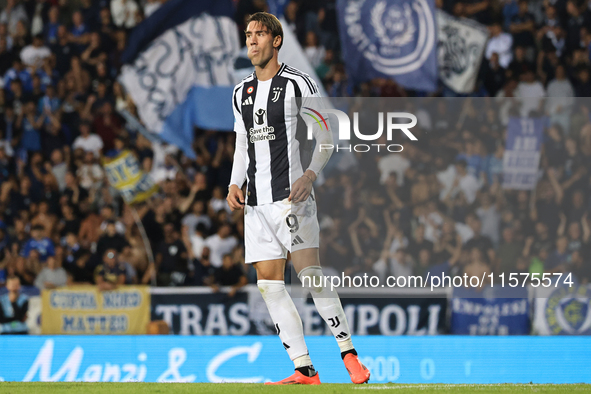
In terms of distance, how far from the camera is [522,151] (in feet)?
28.6

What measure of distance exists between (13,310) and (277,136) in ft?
21.9

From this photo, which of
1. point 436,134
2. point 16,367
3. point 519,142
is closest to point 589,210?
point 519,142

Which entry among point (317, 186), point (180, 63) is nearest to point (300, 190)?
point (317, 186)

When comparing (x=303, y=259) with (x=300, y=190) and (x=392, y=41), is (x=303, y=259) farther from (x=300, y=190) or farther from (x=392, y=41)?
(x=392, y=41)

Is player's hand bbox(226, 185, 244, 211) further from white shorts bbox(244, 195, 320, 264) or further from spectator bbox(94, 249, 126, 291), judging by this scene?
spectator bbox(94, 249, 126, 291)

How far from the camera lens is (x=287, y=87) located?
5.87m

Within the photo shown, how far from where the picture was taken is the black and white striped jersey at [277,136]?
19.2ft

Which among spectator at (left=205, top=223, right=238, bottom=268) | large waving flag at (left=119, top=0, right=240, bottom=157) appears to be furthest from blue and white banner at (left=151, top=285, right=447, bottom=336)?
large waving flag at (left=119, top=0, right=240, bottom=157)

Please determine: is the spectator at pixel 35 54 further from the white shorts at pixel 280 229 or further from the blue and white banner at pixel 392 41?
the white shorts at pixel 280 229

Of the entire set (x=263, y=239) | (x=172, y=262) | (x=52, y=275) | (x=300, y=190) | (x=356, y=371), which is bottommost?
(x=52, y=275)

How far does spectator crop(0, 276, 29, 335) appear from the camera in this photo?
11.0 meters

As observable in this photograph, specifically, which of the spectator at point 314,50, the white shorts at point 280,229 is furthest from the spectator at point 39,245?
the white shorts at point 280,229

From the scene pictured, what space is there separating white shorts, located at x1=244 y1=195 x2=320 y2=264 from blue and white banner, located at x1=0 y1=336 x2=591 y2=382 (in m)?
3.13

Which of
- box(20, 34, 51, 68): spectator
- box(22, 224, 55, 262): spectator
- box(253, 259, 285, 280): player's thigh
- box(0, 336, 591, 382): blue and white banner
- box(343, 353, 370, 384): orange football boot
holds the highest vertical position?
box(20, 34, 51, 68): spectator
